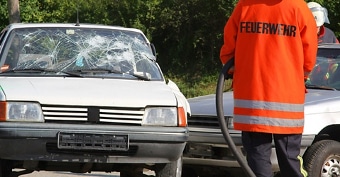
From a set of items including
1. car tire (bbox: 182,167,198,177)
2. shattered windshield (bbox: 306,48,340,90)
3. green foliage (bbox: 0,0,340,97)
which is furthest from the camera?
green foliage (bbox: 0,0,340,97)

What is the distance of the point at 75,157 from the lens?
7680mm

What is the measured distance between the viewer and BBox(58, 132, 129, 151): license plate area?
765cm

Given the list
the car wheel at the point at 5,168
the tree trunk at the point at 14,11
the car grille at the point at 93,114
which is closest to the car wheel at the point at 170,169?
the car grille at the point at 93,114

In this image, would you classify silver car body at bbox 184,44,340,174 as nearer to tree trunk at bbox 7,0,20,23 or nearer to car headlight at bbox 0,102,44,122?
car headlight at bbox 0,102,44,122

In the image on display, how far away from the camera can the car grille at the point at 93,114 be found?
304 inches

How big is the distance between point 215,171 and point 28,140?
79.4 inches

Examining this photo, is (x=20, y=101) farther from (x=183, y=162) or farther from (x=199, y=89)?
(x=199, y=89)

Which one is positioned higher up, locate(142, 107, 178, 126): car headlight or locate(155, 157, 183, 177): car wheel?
locate(142, 107, 178, 126): car headlight

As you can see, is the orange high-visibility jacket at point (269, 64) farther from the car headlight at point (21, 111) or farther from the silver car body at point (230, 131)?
the car headlight at point (21, 111)

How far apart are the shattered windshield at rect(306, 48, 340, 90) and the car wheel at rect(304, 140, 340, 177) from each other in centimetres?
101

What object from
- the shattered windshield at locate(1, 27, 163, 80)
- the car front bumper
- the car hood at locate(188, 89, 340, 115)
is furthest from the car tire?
the car front bumper

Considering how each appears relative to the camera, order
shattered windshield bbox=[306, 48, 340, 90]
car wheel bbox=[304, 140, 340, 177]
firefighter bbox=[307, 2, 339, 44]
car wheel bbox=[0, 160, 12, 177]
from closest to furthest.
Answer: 1. car wheel bbox=[0, 160, 12, 177]
2. car wheel bbox=[304, 140, 340, 177]
3. shattered windshield bbox=[306, 48, 340, 90]
4. firefighter bbox=[307, 2, 339, 44]

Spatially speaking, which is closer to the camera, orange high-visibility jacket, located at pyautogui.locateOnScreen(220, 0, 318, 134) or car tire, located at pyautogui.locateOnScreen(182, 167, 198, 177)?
orange high-visibility jacket, located at pyautogui.locateOnScreen(220, 0, 318, 134)

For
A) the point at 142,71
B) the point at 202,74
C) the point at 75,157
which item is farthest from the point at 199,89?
the point at 75,157
